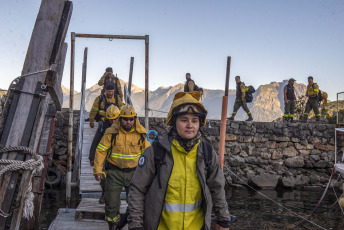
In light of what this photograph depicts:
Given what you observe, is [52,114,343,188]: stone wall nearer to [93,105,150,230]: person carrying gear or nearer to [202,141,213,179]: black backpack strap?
[93,105,150,230]: person carrying gear

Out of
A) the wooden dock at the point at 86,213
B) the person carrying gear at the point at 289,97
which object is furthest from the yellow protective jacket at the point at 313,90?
the wooden dock at the point at 86,213

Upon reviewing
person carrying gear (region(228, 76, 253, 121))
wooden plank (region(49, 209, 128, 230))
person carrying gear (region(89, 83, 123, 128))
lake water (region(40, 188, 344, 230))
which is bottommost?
lake water (region(40, 188, 344, 230))

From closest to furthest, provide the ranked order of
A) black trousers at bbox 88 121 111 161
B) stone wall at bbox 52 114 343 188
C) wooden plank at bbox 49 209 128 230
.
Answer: wooden plank at bbox 49 209 128 230
black trousers at bbox 88 121 111 161
stone wall at bbox 52 114 343 188

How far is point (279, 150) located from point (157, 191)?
1079cm

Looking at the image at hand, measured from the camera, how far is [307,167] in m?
12.1

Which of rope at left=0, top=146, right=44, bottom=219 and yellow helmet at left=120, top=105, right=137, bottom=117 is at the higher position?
yellow helmet at left=120, top=105, right=137, bottom=117

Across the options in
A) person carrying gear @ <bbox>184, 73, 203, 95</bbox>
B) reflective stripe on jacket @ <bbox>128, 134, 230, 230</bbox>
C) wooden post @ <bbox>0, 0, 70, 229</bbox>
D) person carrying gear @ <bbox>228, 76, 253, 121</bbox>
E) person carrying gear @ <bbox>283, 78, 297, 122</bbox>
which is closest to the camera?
reflective stripe on jacket @ <bbox>128, 134, 230, 230</bbox>

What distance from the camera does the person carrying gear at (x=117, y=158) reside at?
14.9ft

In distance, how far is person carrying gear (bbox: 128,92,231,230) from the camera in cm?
230

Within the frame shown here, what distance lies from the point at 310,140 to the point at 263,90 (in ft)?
415

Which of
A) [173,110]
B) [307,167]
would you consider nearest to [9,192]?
[173,110]

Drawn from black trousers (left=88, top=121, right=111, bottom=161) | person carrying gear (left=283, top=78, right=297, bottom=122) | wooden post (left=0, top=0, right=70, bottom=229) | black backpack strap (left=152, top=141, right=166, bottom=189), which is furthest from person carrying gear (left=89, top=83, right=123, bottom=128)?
person carrying gear (left=283, top=78, right=297, bottom=122)

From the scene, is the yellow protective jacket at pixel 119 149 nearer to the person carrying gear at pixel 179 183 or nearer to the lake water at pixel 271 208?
the person carrying gear at pixel 179 183

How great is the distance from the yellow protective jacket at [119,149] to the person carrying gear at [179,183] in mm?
2278
